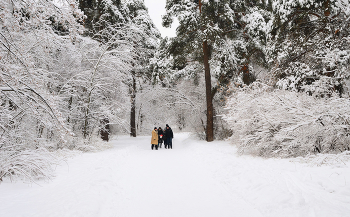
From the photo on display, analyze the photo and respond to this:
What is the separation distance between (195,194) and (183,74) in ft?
39.4

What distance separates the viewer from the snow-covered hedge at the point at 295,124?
17.4ft

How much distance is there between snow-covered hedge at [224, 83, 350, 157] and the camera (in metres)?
5.29

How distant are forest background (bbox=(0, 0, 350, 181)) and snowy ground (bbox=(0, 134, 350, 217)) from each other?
1.03 metres

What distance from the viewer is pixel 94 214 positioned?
3.39 meters

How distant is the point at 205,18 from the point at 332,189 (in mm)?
11793

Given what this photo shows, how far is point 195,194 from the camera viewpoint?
4484mm

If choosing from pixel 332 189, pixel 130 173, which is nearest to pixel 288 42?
pixel 332 189

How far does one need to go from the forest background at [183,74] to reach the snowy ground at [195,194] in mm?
1031

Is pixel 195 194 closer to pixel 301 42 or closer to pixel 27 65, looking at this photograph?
pixel 27 65

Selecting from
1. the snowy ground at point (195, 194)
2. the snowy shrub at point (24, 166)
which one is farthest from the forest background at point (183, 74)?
the snowy ground at point (195, 194)

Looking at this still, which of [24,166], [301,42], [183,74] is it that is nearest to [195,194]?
[24,166]

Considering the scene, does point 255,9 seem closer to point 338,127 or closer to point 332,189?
point 338,127

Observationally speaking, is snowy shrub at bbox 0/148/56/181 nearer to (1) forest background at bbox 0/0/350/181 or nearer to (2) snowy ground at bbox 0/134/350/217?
(1) forest background at bbox 0/0/350/181

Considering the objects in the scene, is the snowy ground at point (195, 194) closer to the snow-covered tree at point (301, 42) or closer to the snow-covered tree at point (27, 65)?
the snow-covered tree at point (27, 65)
